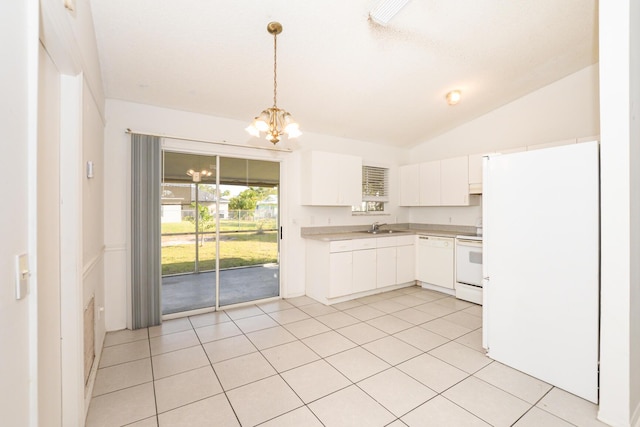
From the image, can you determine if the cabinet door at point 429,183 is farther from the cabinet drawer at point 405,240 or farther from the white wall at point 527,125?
the cabinet drawer at point 405,240

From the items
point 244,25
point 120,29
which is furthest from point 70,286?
point 244,25

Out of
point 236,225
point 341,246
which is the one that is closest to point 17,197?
point 341,246

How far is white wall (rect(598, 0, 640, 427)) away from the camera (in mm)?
1807

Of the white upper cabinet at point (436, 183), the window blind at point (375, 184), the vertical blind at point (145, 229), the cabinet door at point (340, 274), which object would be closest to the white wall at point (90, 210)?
the vertical blind at point (145, 229)

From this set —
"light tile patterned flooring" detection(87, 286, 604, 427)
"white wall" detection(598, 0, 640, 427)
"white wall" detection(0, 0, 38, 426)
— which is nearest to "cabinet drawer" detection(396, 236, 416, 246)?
"light tile patterned flooring" detection(87, 286, 604, 427)

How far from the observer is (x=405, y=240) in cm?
490

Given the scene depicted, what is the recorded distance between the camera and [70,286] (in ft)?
5.74

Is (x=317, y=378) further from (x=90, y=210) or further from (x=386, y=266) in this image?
(x=386, y=266)

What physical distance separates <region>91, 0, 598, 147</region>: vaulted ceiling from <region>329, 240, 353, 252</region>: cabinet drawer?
6.08ft

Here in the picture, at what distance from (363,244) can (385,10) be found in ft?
9.73

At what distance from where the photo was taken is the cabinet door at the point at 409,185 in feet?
17.7

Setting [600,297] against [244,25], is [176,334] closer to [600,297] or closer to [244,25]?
[244,25]

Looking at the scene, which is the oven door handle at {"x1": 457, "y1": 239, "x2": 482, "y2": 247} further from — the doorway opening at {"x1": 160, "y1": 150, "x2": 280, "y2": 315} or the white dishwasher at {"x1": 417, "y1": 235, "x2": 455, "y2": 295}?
the doorway opening at {"x1": 160, "y1": 150, "x2": 280, "y2": 315}

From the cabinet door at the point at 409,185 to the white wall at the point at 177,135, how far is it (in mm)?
1211
